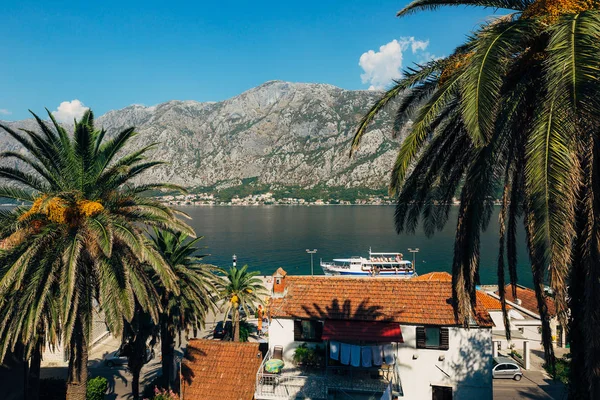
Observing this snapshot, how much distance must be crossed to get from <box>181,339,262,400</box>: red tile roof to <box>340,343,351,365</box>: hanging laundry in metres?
4.95

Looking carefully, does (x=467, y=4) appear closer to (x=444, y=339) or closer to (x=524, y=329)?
(x=444, y=339)

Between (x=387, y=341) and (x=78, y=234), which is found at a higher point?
(x=78, y=234)

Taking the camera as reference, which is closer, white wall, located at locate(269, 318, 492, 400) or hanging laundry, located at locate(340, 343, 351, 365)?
hanging laundry, located at locate(340, 343, 351, 365)

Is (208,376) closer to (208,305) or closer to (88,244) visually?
(208,305)

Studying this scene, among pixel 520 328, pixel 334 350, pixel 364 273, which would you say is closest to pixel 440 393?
pixel 334 350

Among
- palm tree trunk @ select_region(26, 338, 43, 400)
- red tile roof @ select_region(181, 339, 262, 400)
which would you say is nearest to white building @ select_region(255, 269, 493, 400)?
red tile roof @ select_region(181, 339, 262, 400)

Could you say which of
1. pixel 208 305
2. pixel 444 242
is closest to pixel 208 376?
pixel 208 305

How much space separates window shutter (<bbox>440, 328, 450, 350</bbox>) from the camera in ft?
55.3

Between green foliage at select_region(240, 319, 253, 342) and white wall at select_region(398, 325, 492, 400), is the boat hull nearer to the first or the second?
green foliage at select_region(240, 319, 253, 342)

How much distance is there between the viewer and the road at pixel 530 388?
72.1 ft

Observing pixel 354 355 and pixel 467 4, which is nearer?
pixel 467 4

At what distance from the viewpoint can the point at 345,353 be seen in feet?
52.3

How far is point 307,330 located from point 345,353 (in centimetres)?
251

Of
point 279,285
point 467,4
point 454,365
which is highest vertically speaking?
point 467,4
